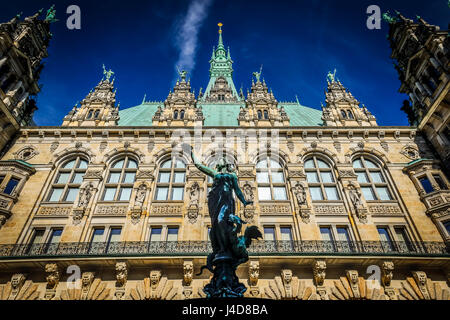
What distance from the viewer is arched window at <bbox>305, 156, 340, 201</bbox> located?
50.1 feet

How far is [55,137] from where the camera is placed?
1767 centimetres

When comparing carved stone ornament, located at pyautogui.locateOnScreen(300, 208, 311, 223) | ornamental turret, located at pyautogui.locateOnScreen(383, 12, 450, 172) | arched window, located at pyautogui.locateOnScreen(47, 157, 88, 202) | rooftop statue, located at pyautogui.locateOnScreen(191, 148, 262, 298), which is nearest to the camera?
rooftop statue, located at pyautogui.locateOnScreen(191, 148, 262, 298)

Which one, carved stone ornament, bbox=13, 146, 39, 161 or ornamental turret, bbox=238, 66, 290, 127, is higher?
ornamental turret, bbox=238, 66, 290, 127

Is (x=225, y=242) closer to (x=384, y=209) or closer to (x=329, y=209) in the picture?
(x=329, y=209)

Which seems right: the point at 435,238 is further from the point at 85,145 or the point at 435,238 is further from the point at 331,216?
the point at 85,145

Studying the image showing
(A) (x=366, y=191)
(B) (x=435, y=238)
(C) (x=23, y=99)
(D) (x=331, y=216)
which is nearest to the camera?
(B) (x=435, y=238)

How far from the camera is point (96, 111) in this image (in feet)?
65.6

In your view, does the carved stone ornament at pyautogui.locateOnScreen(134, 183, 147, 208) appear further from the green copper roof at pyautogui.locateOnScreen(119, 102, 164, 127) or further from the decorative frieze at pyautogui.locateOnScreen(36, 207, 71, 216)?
the green copper roof at pyautogui.locateOnScreen(119, 102, 164, 127)

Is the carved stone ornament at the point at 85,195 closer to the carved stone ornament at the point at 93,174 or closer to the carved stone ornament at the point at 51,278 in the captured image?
the carved stone ornament at the point at 93,174

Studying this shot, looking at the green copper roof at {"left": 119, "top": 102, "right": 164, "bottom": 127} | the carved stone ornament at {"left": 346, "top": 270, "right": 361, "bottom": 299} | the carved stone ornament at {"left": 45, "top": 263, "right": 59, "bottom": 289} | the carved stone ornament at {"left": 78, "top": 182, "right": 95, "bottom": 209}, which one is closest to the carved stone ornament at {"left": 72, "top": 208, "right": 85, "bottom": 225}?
the carved stone ornament at {"left": 78, "top": 182, "right": 95, "bottom": 209}

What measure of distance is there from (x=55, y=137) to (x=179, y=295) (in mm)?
13617

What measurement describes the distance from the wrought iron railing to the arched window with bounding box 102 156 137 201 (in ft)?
10.2
